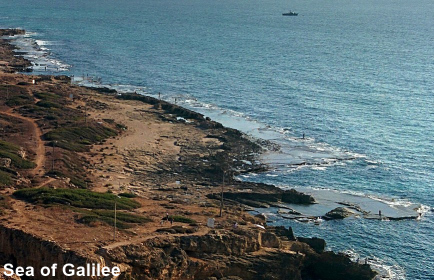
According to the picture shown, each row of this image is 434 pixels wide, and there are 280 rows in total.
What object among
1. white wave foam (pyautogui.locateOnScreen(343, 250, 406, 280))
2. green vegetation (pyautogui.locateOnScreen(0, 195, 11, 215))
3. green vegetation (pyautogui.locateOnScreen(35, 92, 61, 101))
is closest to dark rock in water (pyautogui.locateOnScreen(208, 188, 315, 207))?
white wave foam (pyautogui.locateOnScreen(343, 250, 406, 280))

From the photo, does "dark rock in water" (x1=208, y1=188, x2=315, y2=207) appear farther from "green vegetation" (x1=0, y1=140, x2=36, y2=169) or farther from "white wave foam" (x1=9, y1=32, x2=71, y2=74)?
"white wave foam" (x1=9, y1=32, x2=71, y2=74)

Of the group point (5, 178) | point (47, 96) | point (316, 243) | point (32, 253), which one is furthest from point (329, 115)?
point (32, 253)

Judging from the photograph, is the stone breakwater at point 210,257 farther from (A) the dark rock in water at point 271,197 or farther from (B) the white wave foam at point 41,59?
(B) the white wave foam at point 41,59

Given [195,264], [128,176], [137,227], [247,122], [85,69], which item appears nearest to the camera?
[195,264]

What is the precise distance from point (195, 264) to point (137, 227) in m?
7.36

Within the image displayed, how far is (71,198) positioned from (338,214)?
101 feet

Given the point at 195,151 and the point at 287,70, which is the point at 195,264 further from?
the point at 287,70

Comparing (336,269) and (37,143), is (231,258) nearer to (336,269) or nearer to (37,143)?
(336,269)

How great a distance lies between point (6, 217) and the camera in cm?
5619

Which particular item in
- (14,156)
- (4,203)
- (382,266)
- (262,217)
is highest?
(4,203)

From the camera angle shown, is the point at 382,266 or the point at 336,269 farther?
the point at 382,266

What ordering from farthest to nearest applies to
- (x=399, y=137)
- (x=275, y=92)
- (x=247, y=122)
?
(x=275, y=92) < (x=247, y=122) < (x=399, y=137)

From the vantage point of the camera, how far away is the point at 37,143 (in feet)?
297

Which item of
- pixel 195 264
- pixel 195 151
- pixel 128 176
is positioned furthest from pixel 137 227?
pixel 195 151
